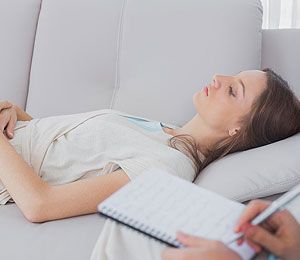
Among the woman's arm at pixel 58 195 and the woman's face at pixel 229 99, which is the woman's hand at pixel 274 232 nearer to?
the woman's arm at pixel 58 195

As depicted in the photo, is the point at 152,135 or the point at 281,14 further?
the point at 281,14

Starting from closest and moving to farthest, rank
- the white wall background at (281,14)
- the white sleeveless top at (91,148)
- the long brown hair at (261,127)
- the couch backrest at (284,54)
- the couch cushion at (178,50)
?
the white sleeveless top at (91,148) < the long brown hair at (261,127) < the couch cushion at (178,50) < the couch backrest at (284,54) < the white wall background at (281,14)

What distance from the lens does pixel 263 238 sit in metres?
0.78

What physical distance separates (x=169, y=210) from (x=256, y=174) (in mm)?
411

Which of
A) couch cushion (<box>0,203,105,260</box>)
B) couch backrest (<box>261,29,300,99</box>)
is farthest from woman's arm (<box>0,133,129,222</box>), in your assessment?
couch backrest (<box>261,29,300,99</box>)

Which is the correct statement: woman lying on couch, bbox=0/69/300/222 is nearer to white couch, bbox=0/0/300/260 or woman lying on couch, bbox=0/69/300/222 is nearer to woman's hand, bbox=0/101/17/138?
woman's hand, bbox=0/101/17/138

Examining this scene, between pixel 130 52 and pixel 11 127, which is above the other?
pixel 130 52

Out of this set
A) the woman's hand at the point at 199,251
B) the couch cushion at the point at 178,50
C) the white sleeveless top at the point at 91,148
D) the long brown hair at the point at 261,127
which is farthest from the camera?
the couch cushion at the point at 178,50

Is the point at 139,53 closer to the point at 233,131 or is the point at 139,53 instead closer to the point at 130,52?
the point at 130,52

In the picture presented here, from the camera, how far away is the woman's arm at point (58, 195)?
117cm

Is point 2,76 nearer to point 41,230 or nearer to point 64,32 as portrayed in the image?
point 64,32

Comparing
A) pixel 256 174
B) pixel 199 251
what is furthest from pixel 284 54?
pixel 199 251

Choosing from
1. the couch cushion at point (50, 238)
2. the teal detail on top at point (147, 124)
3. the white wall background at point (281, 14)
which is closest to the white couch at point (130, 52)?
the teal detail on top at point (147, 124)

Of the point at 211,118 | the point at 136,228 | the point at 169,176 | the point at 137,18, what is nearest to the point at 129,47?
the point at 137,18
